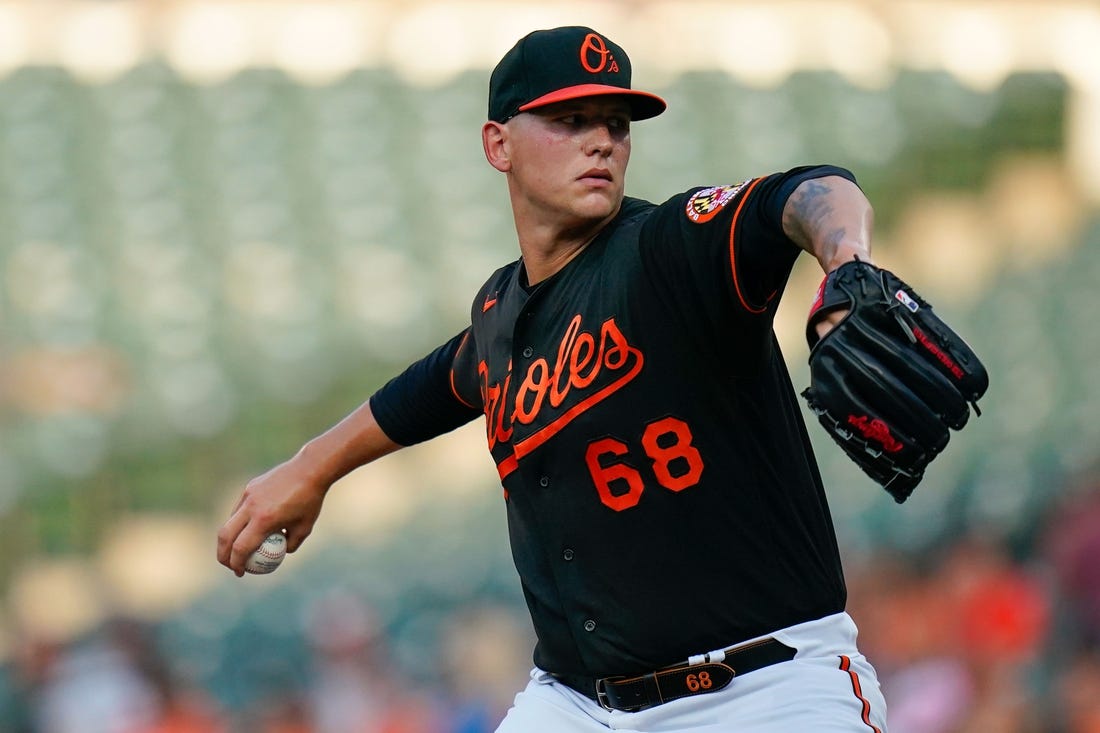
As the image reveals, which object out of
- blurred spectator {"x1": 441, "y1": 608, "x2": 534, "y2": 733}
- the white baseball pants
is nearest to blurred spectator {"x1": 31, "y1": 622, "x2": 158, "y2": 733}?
blurred spectator {"x1": 441, "y1": 608, "x2": 534, "y2": 733}

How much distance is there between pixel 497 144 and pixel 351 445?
91cm

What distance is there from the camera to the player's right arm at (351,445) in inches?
144

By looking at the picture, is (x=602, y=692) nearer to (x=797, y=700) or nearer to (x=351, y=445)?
(x=797, y=700)

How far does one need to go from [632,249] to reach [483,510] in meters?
6.11

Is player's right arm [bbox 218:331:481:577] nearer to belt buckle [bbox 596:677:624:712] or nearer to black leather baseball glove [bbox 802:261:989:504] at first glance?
belt buckle [bbox 596:677:624:712]

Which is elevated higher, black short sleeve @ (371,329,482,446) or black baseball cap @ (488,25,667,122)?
black baseball cap @ (488,25,667,122)

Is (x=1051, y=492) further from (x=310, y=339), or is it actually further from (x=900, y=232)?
(x=310, y=339)

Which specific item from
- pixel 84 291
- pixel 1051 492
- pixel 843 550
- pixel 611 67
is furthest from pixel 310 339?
pixel 611 67

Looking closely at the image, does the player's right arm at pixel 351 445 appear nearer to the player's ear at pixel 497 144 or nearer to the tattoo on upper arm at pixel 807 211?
the player's ear at pixel 497 144

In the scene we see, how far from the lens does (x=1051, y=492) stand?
8.52m

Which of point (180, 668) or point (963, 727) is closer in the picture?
point (963, 727)

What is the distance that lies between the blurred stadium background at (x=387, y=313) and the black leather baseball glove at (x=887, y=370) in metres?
4.47

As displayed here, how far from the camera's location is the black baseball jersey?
111 inches

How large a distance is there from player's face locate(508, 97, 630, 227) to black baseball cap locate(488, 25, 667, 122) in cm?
4
